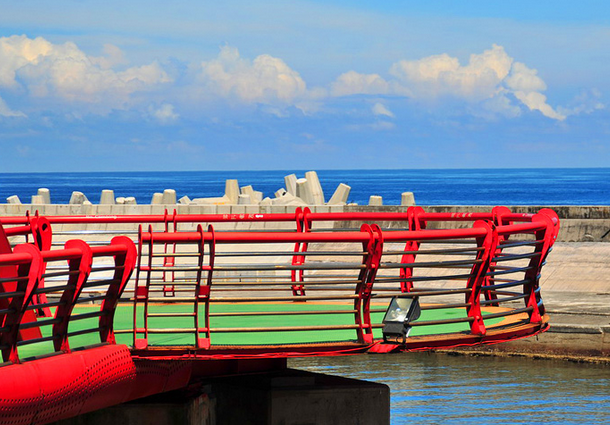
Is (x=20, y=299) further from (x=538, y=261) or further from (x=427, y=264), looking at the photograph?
(x=538, y=261)

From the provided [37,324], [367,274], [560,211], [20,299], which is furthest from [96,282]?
[560,211]

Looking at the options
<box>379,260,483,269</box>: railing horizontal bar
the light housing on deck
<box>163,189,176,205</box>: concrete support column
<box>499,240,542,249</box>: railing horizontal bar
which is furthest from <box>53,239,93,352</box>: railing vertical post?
<box>163,189,176,205</box>: concrete support column

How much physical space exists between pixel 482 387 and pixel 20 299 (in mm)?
Answer: 10505

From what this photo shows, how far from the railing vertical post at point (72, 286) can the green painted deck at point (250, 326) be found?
2.30ft

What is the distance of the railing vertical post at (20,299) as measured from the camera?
6355mm

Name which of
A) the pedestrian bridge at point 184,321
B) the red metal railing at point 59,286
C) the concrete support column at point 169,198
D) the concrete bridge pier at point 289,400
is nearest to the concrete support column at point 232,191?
the concrete support column at point 169,198

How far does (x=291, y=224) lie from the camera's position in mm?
28594

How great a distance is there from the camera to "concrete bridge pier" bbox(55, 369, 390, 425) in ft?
29.9

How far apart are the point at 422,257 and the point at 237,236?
60.6ft

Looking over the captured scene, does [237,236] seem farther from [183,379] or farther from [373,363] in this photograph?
[373,363]

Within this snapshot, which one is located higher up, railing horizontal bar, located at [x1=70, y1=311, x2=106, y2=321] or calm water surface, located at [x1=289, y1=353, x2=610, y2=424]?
railing horizontal bar, located at [x1=70, y1=311, x2=106, y2=321]

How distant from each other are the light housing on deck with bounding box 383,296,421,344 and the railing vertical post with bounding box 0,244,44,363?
8.34ft

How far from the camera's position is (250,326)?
31.2ft

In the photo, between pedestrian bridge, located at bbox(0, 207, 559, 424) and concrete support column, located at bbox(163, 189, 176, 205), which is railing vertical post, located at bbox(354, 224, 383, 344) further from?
concrete support column, located at bbox(163, 189, 176, 205)
